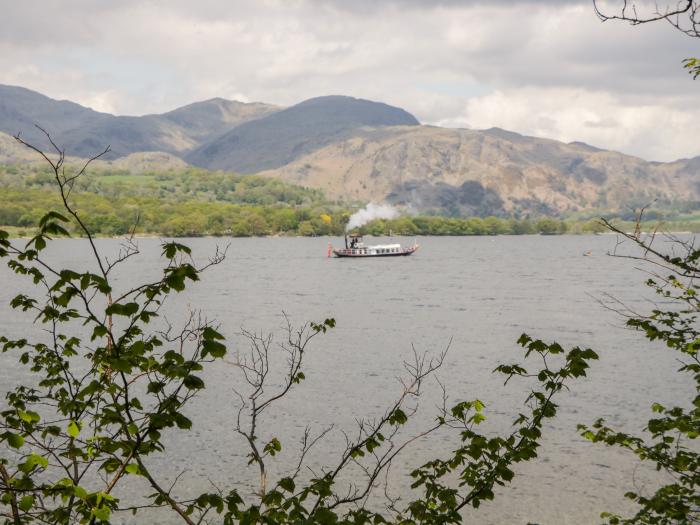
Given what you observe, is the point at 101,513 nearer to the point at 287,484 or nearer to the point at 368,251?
the point at 287,484

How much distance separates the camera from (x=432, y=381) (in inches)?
1700

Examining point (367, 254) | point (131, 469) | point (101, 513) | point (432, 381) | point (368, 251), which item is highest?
point (131, 469)

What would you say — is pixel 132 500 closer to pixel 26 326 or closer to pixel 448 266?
pixel 26 326

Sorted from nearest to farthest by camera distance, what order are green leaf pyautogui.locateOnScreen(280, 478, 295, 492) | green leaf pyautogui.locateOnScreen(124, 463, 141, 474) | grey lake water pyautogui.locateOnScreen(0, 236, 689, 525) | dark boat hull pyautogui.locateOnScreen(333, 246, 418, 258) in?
1. green leaf pyautogui.locateOnScreen(124, 463, 141, 474)
2. green leaf pyautogui.locateOnScreen(280, 478, 295, 492)
3. grey lake water pyautogui.locateOnScreen(0, 236, 689, 525)
4. dark boat hull pyautogui.locateOnScreen(333, 246, 418, 258)

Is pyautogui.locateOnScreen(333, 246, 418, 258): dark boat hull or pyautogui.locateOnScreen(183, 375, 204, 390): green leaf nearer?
pyautogui.locateOnScreen(183, 375, 204, 390): green leaf

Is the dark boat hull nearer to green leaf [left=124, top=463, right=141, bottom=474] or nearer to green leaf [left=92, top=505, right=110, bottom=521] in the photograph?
green leaf [left=124, top=463, right=141, bottom=474]

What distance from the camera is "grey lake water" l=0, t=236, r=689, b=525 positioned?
86.0 feet

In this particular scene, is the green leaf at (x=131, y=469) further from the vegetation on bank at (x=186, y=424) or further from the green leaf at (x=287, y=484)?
the green leaf at (x=287, y=484)

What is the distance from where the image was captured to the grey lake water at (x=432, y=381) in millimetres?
26219

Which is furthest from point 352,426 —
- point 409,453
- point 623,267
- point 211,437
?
point 623,267

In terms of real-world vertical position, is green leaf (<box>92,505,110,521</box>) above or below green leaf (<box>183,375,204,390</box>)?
below

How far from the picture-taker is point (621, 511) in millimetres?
23672

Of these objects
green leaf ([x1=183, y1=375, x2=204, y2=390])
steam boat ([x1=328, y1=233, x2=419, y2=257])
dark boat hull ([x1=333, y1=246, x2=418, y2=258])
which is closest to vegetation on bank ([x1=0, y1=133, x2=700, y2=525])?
green leaf ([x1=183, y1=375, x2=204, y2=390])

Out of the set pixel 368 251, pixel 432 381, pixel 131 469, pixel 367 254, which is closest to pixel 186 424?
pixel 131 469
